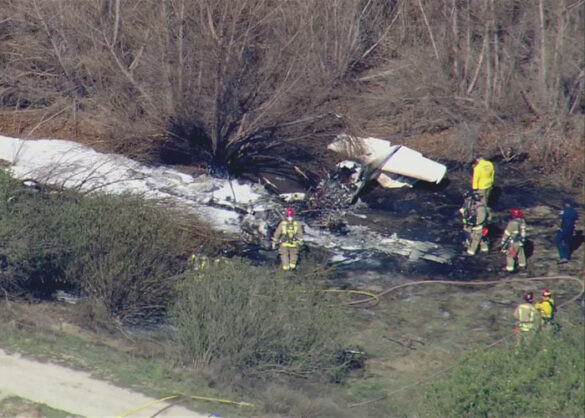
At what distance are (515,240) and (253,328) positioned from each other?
6.72 m

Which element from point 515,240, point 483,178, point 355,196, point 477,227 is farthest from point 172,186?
point 515,240

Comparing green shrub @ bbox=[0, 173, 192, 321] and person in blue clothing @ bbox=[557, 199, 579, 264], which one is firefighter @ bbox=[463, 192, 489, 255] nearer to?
person in blue clothing @ bbox=[557, 199, 579, 264]

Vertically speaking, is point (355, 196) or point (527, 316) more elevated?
point (355, 196)

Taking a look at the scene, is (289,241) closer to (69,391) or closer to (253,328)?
(253,328)

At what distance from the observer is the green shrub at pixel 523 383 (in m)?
9.65

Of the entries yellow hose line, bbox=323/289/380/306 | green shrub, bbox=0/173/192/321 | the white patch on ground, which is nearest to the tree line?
the white patch on ground

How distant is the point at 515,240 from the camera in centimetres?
1759

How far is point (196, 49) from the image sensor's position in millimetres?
21453

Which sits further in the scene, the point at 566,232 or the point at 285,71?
the point at 285,71

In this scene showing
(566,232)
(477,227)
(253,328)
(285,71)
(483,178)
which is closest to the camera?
(253,328)

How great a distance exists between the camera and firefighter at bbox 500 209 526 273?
17562 millimetres

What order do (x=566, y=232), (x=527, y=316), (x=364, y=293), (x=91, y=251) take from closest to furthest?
(x=527, y=316) < (x=91, y=251) < (x=364, y=293) < (x=566, y=232)

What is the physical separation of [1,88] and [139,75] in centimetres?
475

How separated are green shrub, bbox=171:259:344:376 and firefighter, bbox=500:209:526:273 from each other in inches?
216
